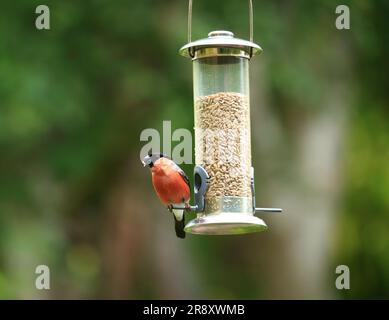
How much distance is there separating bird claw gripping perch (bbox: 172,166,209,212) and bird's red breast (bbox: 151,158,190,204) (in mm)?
86

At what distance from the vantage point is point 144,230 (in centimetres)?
2027

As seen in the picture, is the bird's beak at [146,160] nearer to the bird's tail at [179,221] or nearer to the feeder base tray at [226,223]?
the bird's tail at [179,221]

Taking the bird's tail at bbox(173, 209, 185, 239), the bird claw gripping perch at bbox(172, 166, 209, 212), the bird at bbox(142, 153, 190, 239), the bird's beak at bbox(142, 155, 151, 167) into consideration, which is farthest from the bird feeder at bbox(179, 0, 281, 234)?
the bird's beak at bbox(142, 155, 151, 167)

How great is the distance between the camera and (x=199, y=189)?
36.9 ft

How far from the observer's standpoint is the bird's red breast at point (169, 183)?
36.5 feet

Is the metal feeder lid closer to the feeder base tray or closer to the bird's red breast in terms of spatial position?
the bird's red breast

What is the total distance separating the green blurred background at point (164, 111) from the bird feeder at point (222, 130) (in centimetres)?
554

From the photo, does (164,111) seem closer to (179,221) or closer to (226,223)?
(179,221)

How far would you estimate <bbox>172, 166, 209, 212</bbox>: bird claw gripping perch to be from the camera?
438 inches

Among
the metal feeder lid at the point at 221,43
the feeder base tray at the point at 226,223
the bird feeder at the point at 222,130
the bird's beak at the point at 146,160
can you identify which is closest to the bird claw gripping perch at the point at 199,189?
the bird feeder at the point at 222,130

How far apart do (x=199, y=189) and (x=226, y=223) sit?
2.10 ft

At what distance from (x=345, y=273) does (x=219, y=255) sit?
10.5ft

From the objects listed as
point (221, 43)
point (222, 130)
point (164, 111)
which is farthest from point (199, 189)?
point (164, 111)
